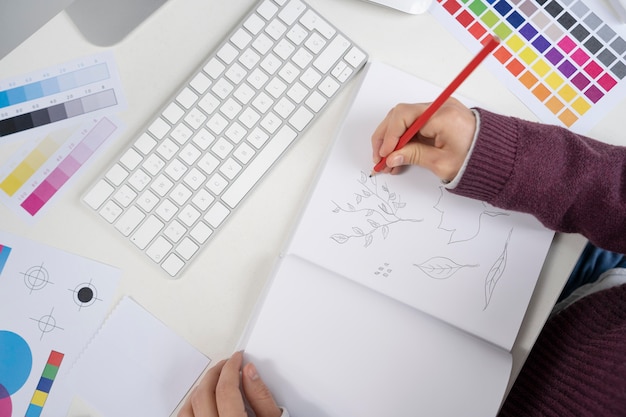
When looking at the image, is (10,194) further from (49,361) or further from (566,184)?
(566,184)

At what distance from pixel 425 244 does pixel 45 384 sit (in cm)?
46

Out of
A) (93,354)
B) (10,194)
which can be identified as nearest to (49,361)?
(93,354)

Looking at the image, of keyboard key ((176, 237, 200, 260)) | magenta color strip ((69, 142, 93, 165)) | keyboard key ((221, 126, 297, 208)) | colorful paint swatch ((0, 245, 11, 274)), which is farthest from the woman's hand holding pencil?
colorful paint swatch ((0, 245, 11, 274))

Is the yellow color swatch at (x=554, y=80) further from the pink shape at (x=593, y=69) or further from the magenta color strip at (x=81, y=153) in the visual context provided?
the magenta color strip at (x=81, y=153)

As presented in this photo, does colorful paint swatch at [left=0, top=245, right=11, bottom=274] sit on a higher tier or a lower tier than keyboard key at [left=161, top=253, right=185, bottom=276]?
lower

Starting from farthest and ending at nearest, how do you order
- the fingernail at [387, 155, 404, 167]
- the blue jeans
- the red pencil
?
the blue jeans < the fingernail at [387, 155, 404, 167] < the red pencil

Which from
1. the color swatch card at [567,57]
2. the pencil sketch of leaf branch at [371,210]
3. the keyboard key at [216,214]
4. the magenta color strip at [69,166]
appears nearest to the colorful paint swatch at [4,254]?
the magenta color strip at [69,166]

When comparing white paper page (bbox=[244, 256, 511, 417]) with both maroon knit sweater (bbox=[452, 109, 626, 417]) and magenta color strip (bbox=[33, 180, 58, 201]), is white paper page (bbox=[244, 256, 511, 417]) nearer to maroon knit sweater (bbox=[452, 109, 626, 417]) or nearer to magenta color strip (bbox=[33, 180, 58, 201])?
maroon knit sweater (bbox=[452, 109, 626, 417])

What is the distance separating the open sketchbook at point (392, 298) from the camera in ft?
1.86

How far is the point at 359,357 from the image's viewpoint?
0.57 meters

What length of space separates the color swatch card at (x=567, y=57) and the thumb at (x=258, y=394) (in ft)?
1.43

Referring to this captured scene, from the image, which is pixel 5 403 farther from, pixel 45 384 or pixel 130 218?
pixel 130 218

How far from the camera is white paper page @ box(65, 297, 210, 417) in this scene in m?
0.60

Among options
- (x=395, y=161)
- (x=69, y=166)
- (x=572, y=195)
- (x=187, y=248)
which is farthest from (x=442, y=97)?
(x=69, y=166)
